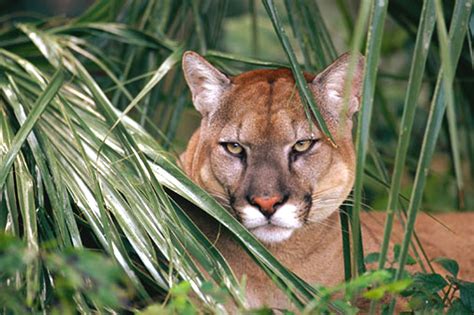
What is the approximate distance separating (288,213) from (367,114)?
80 centimetres

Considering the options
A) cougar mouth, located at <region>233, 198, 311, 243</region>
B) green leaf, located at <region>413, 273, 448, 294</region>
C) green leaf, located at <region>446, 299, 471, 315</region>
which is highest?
cougar mouth, located at <region>233, 198, 311, 243</region>

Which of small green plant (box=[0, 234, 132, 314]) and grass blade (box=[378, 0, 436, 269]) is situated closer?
small green plant (box=[0, 234, 132, 314])

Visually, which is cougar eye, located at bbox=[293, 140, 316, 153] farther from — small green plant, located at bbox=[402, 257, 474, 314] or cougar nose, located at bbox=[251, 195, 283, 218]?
small green plant, located at bbox=[402, 257, 474, 314]

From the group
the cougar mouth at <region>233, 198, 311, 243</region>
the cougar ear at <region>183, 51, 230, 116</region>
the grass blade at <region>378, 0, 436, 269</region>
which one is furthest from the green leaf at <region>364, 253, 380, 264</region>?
the cougar ear at <region>183, 51, 230, 116</region>

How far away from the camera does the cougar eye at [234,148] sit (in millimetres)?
3201

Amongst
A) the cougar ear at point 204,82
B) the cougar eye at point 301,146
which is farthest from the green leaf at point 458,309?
the cougar ear at point 204,82

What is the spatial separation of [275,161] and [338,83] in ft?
1.31

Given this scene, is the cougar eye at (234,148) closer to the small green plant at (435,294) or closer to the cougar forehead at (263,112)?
the cougar forehead at (263,112)

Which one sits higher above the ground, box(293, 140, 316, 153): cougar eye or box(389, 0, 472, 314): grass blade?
box(389, 0, 472, 314): grass blade

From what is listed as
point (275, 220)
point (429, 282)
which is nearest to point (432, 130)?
point (429, 282)

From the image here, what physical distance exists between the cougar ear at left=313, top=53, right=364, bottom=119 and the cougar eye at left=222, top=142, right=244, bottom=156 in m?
0.36

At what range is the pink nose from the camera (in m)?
2.97

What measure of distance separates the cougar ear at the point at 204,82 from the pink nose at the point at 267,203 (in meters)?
0.55

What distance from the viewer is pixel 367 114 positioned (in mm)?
2283
